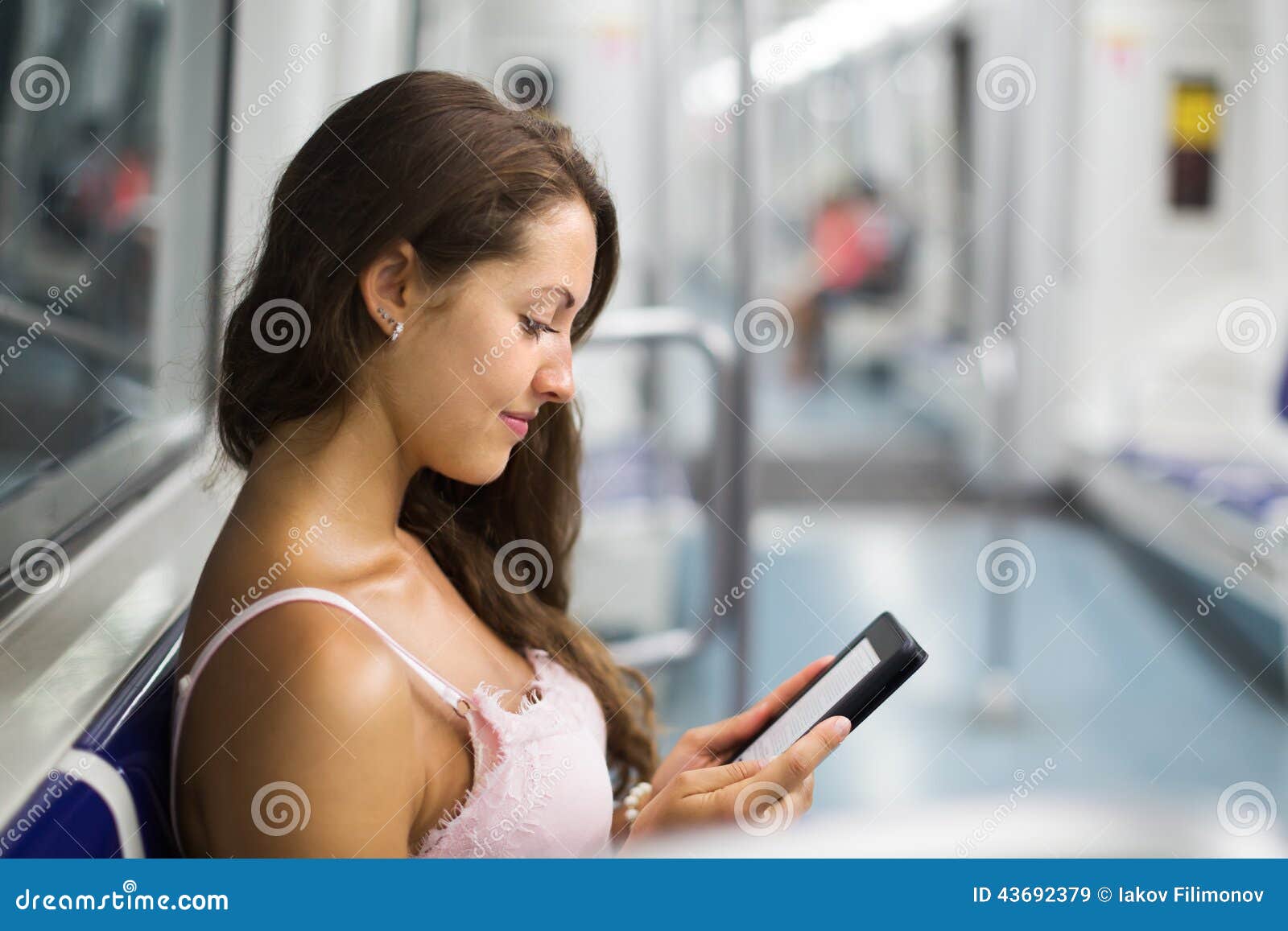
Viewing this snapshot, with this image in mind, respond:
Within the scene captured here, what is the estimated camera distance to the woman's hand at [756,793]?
0.99m

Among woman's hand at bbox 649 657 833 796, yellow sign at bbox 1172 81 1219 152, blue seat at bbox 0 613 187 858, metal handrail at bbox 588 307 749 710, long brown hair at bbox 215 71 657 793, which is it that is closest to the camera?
blue seat at bbox 0 613 187 858

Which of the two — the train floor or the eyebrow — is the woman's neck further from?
the train floor

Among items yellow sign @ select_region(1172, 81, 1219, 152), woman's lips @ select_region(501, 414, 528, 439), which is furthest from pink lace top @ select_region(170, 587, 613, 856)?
yellow sign @ select_region(1172, 81, 1219, 152)

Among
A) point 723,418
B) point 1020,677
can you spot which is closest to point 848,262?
point 1020,677

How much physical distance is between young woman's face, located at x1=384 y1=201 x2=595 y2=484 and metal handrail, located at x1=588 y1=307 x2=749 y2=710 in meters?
1.12

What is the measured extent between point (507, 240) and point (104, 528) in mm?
701

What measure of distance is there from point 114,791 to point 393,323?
44 centimetres

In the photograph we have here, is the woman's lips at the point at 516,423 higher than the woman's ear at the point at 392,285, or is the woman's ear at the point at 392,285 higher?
the woman's ear at the point at 392,285

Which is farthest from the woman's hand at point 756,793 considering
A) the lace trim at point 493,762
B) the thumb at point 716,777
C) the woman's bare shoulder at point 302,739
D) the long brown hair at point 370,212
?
the long brown hair at point 370,212

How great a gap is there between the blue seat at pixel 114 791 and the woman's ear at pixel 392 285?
1.26 feet

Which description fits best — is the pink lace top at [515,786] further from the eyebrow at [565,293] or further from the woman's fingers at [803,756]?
the eyebrow at [565,293]

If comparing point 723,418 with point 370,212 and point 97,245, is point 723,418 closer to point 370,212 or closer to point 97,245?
point 97,245

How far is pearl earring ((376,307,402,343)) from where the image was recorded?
994 millimetres

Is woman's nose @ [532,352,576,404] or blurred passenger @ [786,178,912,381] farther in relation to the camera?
blurred passenger @ [786,178,912,381]
